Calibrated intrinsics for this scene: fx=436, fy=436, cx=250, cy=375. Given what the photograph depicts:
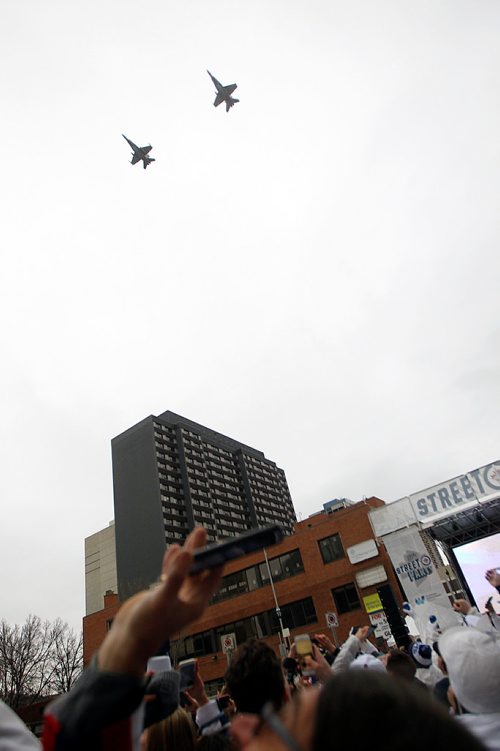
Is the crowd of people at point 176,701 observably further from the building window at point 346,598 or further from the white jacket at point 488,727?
the building window at point 346,598

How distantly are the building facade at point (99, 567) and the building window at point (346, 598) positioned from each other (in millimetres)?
66330

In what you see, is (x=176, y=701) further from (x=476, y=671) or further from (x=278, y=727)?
(x=476, y=671)

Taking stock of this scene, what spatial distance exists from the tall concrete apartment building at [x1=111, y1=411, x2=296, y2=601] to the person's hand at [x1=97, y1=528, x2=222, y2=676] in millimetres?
71107

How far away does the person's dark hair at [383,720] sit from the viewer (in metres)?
0.78

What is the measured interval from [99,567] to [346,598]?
241 ft

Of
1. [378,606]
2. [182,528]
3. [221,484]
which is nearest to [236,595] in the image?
[378,606]

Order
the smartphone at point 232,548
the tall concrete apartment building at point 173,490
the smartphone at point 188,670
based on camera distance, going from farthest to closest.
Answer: the tall concrete apartment building at point 173,490 < the smartphone at point 188,670 < the smartphone at point 232,548

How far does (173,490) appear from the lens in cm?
8388

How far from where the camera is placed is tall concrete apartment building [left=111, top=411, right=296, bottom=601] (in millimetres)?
76000

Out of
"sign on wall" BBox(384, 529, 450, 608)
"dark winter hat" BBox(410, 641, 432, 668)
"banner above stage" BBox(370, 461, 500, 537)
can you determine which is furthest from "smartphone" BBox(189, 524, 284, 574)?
"banner above stage" BBox(370, 461, 500, 537)

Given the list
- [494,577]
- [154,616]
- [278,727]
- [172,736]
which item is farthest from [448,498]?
[278,727]

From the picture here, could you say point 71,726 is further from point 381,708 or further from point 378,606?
point 378,606

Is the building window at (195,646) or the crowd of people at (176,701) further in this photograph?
the building window at (195,646)

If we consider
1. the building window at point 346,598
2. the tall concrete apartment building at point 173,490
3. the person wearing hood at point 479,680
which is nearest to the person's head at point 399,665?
the person wearing hood at point 479,680
